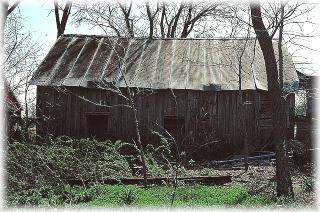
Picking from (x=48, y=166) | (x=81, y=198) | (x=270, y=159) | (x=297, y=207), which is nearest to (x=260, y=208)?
(x=297, y=207)

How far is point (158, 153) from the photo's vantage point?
1703 centimetres

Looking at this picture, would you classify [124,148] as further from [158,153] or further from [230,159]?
[230,159]

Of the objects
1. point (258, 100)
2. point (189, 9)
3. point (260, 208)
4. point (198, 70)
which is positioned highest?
point (189, 9)

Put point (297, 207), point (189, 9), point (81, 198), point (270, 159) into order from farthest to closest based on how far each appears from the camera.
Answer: point (189, 9)
point (270, 159)
point (81, 198)
point (297, 207)

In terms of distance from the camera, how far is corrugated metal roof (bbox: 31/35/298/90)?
719 inches

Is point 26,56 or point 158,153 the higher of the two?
point 26,56

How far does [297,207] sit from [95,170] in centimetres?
547

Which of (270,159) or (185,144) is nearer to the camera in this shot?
(270,159)

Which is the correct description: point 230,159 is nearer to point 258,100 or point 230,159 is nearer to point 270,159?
point 270,159

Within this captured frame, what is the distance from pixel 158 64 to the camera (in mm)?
19562

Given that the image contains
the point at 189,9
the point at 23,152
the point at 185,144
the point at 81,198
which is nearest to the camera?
the point at 81,198

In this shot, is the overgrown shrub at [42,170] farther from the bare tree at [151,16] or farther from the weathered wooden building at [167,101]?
the bare tree at [151,16]

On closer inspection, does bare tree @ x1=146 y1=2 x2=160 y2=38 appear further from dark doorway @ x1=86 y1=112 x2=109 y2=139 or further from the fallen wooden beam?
the fallen wooden beam

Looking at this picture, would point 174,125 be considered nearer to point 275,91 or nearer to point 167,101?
point 167,101
